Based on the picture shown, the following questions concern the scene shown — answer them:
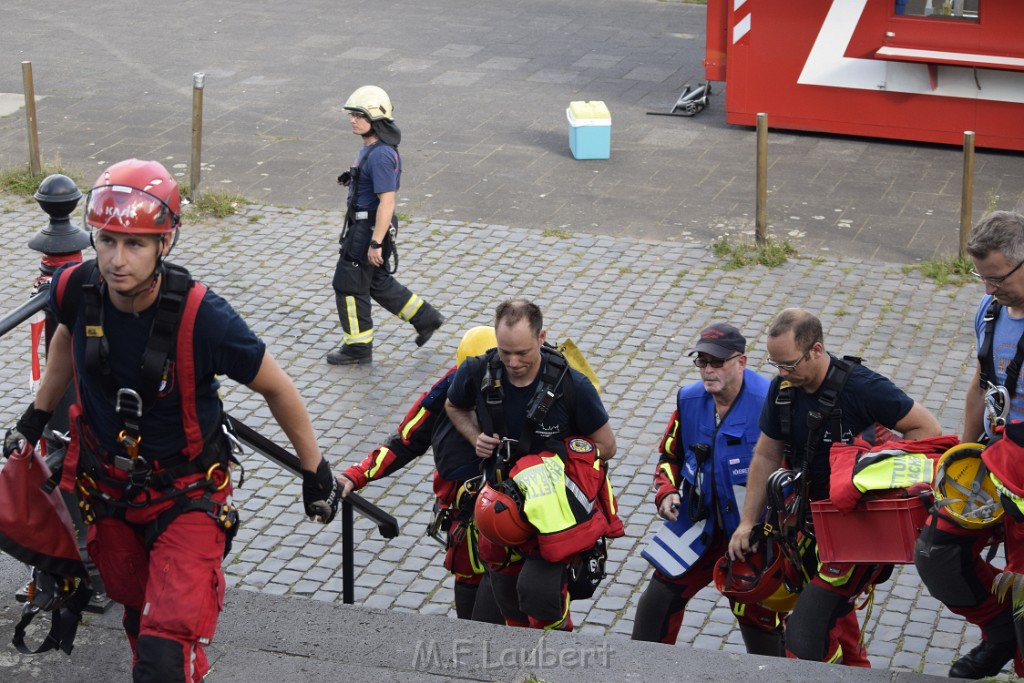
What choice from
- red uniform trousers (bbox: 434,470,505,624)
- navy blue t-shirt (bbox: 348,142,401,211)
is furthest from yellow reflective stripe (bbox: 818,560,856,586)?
navy blue t-shirt (bbox: 348,142,401,211)

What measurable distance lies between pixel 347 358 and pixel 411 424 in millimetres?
3680

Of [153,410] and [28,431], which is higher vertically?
[153,410]

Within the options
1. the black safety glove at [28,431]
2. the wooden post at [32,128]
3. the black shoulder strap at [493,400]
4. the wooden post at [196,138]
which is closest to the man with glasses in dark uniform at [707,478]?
the black shoulder strap at [493,400]

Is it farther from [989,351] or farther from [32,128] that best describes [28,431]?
[32,128]

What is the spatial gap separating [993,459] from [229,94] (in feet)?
42.9

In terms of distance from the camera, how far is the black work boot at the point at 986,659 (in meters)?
5.09

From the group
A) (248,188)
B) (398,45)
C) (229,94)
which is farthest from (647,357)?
(398,45)

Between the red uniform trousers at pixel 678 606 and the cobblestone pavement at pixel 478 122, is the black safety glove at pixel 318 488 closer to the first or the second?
the red uniform trousers at pixel 678 606

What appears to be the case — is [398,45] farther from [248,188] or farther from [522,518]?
[522,518]

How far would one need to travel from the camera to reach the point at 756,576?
5.30 metres

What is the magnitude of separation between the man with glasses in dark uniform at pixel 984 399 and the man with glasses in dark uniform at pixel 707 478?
2.79 feet

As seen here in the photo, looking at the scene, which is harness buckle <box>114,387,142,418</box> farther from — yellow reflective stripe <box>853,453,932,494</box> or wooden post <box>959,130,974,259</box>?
wooden post <box>959,130,974,259</box>

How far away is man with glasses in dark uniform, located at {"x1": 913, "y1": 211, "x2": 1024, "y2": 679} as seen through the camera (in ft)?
15.4

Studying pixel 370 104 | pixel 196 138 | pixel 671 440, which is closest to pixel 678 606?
pixel 671 440
